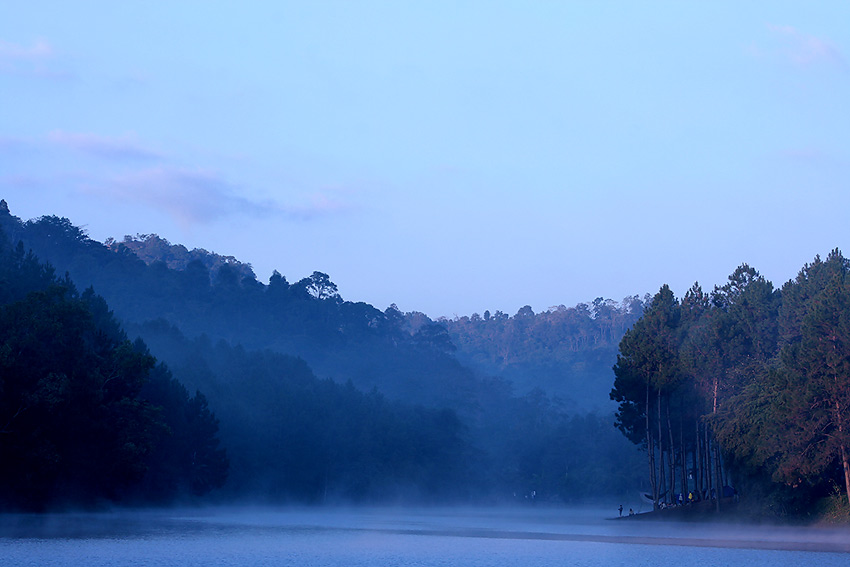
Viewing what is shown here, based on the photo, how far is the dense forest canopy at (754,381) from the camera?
45.8m

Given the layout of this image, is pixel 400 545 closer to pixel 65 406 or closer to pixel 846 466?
pixel 65 406

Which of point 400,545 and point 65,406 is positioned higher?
point 65,406

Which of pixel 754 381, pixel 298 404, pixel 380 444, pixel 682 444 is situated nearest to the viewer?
pixel 754 381

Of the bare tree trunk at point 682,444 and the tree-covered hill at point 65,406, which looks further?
the bare tree trunk at point 682,444

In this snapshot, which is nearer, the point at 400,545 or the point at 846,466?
the point at 400,545

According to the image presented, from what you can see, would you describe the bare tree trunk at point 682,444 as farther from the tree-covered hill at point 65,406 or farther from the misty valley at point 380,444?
the tree-covered hill at point 65,406

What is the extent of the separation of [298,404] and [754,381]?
62.6m

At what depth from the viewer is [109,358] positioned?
57.2m

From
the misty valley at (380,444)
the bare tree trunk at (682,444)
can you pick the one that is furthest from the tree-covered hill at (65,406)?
the bare tree trunk at (682,444)

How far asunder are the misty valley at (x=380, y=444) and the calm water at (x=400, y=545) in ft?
0.69

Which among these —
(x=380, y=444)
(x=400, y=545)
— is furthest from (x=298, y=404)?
(x=400, y=545)

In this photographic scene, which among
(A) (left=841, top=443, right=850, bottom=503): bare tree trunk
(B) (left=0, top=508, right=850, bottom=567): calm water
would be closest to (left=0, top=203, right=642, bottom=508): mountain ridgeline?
(B) (left=0, top=508, right=850, bottom=567): calm water

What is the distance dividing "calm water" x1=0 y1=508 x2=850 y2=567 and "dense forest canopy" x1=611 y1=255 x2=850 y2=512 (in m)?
3.58

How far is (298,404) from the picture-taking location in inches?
4205
